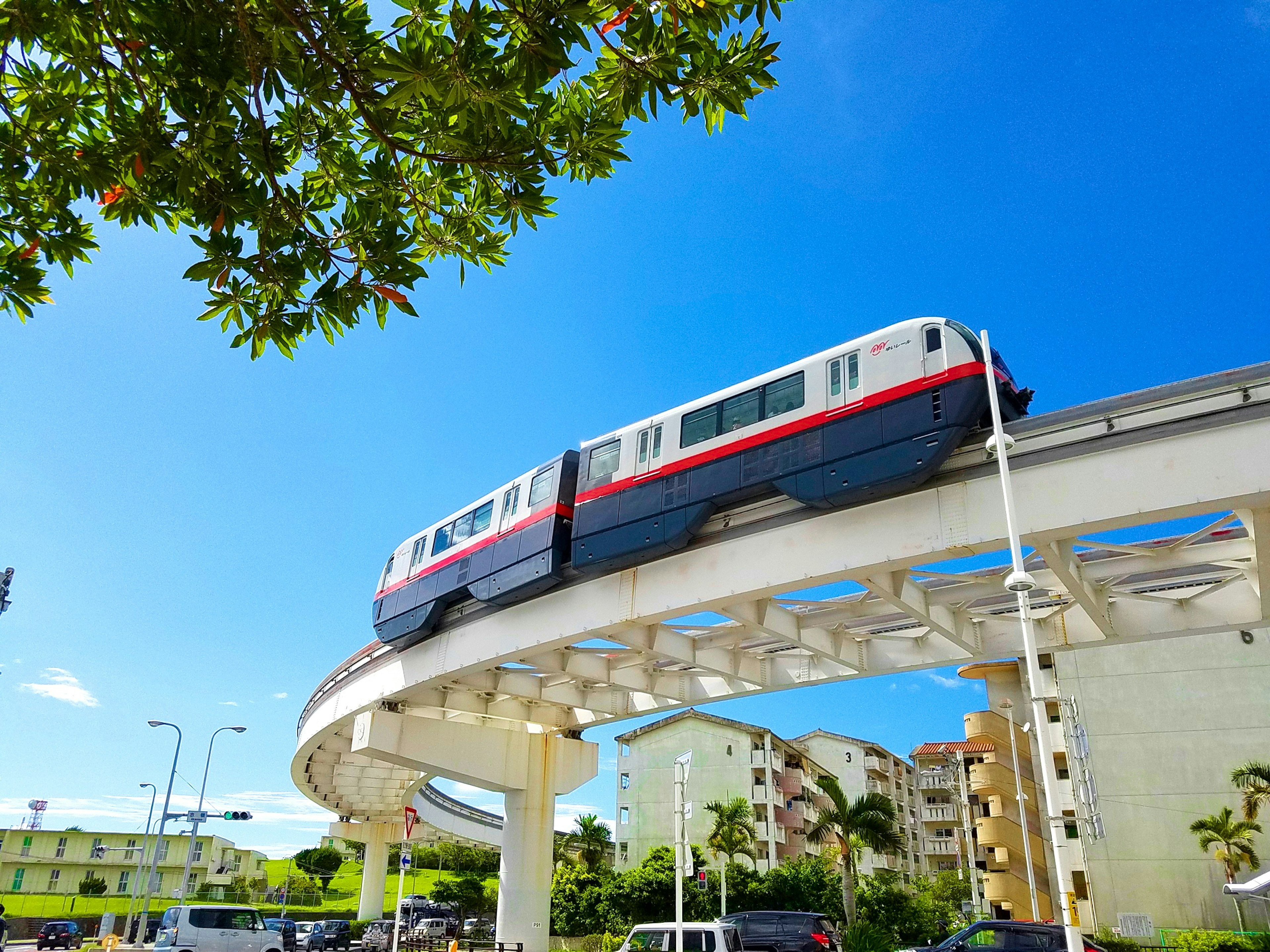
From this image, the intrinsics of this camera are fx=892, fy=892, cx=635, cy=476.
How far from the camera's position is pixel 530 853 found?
25.1 metres

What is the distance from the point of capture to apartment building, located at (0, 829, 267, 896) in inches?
2625

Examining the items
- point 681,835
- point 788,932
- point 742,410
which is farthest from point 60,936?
point 742,410

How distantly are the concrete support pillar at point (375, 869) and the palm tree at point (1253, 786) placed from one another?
45.1m

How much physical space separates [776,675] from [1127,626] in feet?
22.9

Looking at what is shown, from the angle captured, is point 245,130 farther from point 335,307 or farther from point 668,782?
point 668,782

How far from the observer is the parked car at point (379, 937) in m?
32.2

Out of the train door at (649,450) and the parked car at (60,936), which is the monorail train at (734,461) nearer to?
the train door at (649,450)

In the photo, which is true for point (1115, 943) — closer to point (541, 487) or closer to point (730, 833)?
point (730, 833)

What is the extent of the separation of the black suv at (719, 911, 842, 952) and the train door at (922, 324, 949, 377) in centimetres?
1470

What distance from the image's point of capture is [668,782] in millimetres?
59344

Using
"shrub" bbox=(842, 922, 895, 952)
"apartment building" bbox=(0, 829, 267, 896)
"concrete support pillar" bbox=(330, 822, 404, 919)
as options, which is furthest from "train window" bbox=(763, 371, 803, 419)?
"apartment building" bbox=(0, 829, 267, 896)

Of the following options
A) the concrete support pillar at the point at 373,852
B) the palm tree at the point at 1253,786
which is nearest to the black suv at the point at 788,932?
the palm tree at the point at 1253,786

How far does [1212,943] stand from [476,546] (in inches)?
1007

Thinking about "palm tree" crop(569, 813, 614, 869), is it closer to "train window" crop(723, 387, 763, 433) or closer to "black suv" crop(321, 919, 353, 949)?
"black suv" crop(321, 919, 353, 949)
